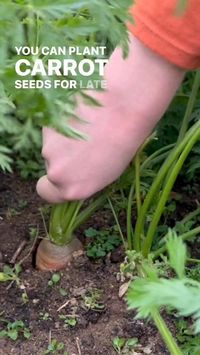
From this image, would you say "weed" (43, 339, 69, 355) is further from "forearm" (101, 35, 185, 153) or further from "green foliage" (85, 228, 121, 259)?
"forearm" (101, 35, 185, 153)

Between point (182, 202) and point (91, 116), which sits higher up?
point (91, 116)

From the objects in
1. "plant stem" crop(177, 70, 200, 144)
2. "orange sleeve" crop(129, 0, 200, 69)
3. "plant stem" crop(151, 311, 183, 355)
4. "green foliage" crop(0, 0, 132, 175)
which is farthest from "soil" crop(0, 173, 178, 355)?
"green foliage" crop(0, 0, 132, 175)

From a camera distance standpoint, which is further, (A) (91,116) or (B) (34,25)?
(A) (91,116)

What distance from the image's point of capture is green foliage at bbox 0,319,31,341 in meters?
1.36

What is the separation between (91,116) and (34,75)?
0.43 metres

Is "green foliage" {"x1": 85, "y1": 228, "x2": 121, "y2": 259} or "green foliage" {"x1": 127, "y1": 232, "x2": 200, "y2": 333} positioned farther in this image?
"green foliage" {"x1": 85, "y1": 228, "x2": 121, "y2": 259}

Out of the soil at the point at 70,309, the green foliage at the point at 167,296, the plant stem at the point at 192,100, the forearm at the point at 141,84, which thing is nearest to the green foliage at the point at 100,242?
the soil at the point at 70,309

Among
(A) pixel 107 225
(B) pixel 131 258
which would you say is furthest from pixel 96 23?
(A) pixel 107 225

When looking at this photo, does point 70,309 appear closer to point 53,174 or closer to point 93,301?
point 93,301

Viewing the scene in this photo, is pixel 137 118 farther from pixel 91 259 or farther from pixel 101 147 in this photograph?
pixel 91 259

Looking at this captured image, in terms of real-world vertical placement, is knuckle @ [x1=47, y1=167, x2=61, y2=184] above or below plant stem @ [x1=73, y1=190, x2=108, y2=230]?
above

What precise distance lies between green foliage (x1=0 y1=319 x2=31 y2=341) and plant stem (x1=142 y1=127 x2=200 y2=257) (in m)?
0.23

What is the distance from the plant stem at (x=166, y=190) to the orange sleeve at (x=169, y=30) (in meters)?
0.31

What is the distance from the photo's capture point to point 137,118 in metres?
1.07
